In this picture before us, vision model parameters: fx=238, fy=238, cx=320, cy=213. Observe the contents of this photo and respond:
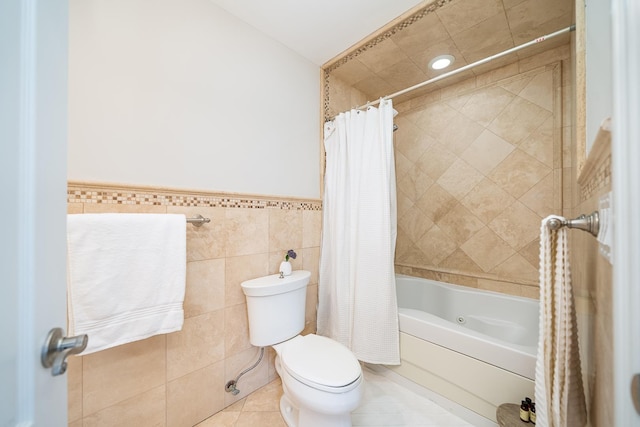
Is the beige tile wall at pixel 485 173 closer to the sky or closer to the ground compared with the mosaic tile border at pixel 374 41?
closer to the ground

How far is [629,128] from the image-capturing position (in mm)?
332

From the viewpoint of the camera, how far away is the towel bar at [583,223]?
0.57 m

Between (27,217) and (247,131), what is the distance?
3.92ft

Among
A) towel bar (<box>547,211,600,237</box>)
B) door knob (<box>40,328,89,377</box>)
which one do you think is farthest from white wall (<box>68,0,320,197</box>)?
towel bar (<box>547,211,600,237</box>)

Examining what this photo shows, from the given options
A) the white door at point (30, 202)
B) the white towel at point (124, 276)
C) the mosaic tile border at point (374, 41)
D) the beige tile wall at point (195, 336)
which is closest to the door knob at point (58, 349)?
the white door at point (30, 202)

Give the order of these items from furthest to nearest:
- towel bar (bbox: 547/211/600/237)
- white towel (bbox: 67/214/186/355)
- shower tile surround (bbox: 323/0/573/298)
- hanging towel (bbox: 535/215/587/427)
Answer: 1. shower tile surround (bbox: 323/0/573/298)
2. white towel (bbox: 67/214/186/355)
3. hanging towel (bbox: 535/215/587/427)
4. towel bar (bbox: 547/211/600/237)

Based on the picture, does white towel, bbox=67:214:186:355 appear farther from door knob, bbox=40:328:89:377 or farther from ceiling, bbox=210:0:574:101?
ceiling, bbox=210:0:574:101

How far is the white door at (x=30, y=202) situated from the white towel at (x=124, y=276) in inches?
21.0

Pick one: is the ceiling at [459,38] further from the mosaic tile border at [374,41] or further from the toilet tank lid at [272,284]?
the toilet tank lid at [272,284]

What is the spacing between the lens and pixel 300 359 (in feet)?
3.81

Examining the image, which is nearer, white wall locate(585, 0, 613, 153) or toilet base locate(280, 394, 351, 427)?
white wall locate(585, 0, 613, 153)

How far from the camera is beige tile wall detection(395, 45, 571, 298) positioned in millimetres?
1687

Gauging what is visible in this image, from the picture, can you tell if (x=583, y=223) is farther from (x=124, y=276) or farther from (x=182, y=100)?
(x=182, y=100)

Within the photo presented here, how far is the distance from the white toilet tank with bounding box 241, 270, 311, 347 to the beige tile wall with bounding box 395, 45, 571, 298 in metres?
1.37
